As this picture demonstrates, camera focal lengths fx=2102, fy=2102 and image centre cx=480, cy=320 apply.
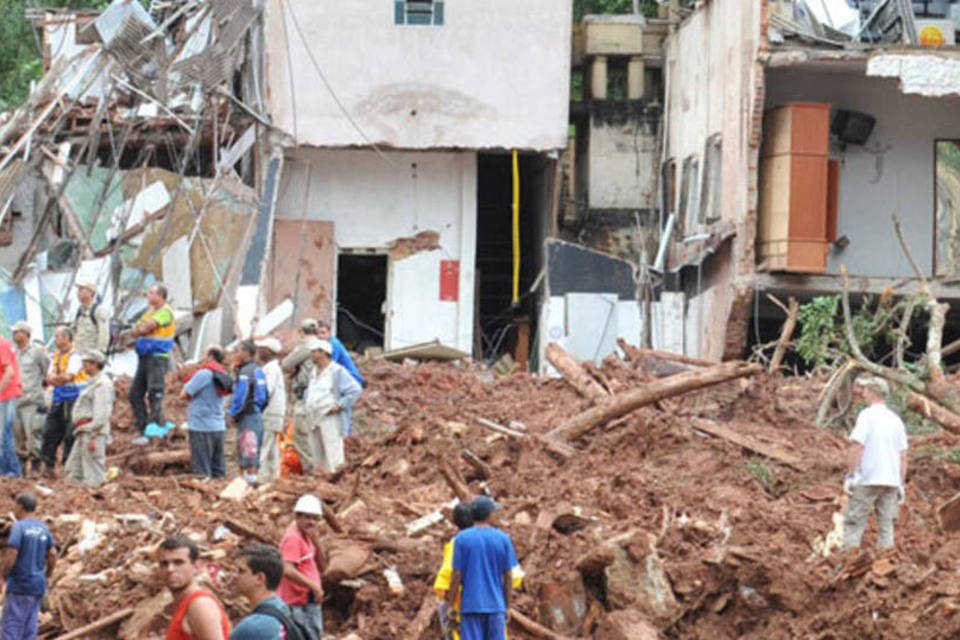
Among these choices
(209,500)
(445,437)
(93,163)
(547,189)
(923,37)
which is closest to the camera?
(209,500)

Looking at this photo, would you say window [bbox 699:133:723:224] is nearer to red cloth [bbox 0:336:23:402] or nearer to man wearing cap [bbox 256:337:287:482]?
→ man wearing cap [bbox 256:337:287:482]

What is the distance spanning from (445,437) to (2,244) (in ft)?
42.7

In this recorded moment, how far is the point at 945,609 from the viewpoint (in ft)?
47.5

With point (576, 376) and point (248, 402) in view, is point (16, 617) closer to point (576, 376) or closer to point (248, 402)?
point (248, 402)

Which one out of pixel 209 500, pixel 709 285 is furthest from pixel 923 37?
pixel 209 500

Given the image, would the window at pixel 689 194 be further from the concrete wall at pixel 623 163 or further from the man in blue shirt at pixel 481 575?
the man in blue shirt at pixel 481 575

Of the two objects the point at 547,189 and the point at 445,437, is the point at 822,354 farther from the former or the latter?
the point at 547,189

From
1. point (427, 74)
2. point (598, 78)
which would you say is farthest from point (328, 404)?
point (598, 78)

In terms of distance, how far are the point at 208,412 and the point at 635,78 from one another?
16656mm

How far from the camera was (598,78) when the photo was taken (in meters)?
34.2

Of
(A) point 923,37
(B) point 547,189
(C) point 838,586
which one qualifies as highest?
(A) point 923,37

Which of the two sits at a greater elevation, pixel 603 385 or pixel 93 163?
pixel 93 163

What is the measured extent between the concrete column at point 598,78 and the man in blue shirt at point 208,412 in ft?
51.5

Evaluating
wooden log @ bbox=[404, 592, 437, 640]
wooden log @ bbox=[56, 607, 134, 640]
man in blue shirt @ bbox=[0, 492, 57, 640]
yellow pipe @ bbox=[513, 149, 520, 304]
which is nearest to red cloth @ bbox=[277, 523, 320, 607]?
man in blue shirt @ bbox=[0, 492, 57, 640]
